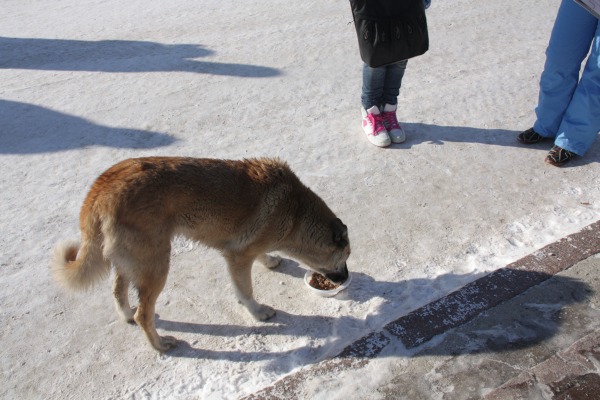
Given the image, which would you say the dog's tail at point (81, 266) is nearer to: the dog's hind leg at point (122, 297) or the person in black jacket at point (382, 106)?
the dog's hind leg at point (122, 297)

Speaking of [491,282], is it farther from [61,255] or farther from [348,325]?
[61,255]

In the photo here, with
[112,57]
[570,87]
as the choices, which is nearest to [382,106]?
[570,87]

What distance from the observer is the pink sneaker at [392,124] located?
528 centimetres

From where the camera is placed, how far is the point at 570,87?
4.89 m

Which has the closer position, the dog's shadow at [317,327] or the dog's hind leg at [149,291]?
the dog's hind leg at [149,291]

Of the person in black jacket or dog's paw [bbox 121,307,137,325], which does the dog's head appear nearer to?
dog's paw [bbox 121,307,137,325]

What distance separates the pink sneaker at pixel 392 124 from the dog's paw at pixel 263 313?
2.57m

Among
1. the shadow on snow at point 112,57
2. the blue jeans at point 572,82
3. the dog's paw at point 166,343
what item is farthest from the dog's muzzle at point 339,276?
the shadow on snow at point 112,57

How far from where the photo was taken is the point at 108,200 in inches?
111

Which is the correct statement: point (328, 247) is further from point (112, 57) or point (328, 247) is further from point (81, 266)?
point (112, 57)

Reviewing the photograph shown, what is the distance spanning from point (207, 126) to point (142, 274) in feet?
9.33

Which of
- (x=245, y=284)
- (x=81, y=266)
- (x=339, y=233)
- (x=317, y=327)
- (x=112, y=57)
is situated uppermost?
(x=81, y=266)

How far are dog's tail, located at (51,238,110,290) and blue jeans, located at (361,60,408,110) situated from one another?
321 centimetres

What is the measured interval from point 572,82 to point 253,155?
3205 mm
